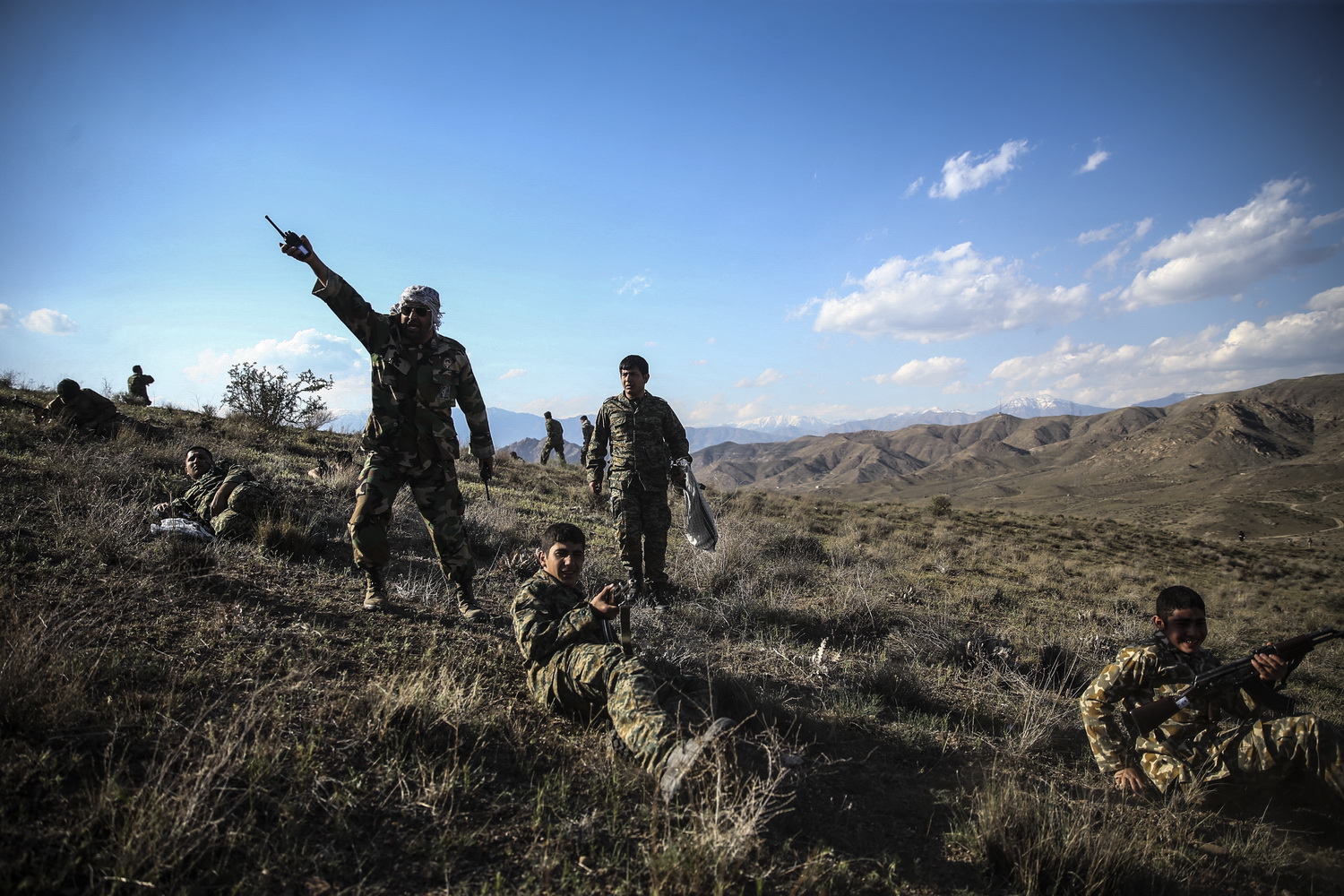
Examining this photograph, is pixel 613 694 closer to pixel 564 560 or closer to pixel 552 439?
pixel 564 560

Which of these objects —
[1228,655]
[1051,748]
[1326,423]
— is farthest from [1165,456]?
[1051,748]

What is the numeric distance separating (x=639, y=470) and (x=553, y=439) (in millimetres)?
15141

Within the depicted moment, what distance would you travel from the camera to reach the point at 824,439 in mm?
170750

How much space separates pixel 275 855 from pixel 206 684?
1.19 m

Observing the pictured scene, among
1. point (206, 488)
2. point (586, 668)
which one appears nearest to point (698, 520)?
point (586, 668)

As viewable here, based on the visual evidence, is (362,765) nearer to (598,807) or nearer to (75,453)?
(598,807)

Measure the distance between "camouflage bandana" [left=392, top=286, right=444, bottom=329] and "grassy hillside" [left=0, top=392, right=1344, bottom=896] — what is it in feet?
6.59

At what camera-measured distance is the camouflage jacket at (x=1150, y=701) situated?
301cm

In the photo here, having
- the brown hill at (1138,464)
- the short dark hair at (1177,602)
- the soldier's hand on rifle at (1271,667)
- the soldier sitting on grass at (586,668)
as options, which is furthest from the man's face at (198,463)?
the brown hill at (1138,464)

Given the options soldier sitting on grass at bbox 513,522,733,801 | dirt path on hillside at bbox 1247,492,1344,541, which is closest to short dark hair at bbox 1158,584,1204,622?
soldier sitting on grass at bbox 513,522,733,801

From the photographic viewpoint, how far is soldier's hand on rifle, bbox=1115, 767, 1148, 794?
2898 mm

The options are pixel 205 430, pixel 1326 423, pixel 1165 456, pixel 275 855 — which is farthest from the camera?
pixel 1326 423

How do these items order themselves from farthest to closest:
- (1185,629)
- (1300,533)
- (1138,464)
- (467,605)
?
1. (1138,464)
2. (1300,533)
3. (467,605)
4. (1185,629)

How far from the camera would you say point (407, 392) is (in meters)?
4.02
